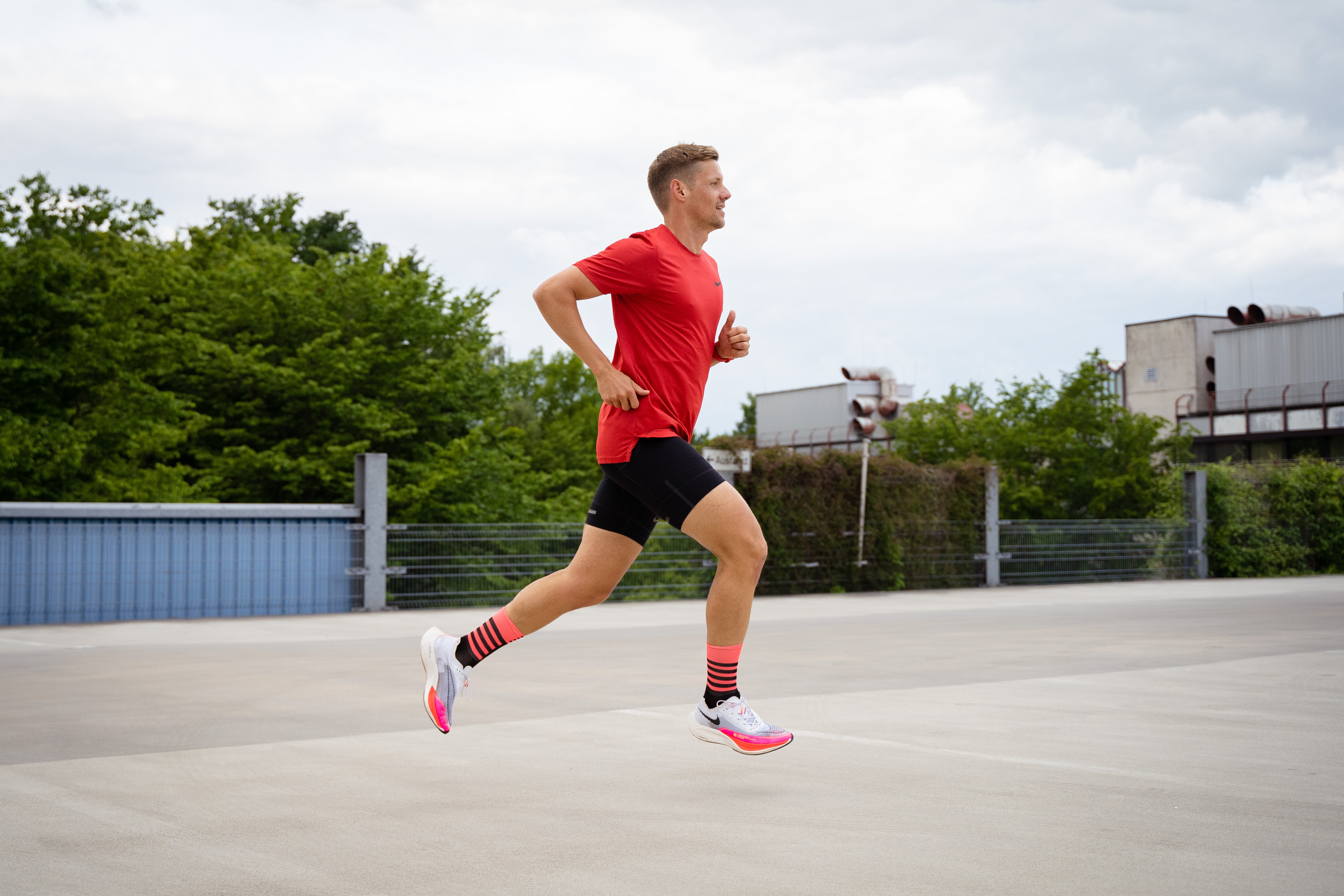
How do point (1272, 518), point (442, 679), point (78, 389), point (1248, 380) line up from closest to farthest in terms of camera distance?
1. point (442, 679)
2. point (78, 389)
3. point (1272, 518)
4. point (1248, 380)

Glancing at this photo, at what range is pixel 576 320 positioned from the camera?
432 cm

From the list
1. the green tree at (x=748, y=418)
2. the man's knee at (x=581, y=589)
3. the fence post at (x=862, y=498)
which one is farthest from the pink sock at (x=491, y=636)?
the green tree at (x=748, y=418)

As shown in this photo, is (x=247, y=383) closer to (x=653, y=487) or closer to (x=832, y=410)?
(x=653, y=487)

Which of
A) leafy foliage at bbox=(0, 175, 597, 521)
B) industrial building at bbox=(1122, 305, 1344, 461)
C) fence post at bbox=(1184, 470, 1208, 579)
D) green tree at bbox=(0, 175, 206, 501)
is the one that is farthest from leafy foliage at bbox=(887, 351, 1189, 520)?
green tree at bbox=(0, 175, 206, 501)

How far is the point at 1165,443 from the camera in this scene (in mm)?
25766

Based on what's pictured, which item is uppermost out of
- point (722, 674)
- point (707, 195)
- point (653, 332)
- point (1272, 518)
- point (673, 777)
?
point (707, 195)

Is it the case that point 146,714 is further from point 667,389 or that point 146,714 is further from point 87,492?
point 87,492

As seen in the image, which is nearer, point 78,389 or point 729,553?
point 729,553

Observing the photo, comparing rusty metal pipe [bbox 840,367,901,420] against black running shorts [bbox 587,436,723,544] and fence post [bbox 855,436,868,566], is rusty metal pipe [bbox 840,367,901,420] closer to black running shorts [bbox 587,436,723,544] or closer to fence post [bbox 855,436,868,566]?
fence post [bbox 855,436,868,566]

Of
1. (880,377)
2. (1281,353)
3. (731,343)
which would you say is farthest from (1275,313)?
(731,343)

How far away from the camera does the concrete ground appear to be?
3.17m

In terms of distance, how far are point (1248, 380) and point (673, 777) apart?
41718mm

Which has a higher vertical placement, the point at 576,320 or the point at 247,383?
the point at 247,383

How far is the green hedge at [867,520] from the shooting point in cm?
1842
